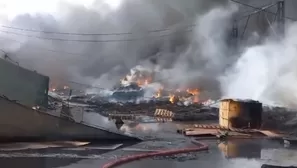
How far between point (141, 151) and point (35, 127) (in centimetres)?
289

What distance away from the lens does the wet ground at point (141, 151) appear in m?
8.81

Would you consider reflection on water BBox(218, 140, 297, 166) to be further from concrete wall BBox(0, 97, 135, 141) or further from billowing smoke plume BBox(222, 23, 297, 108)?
billowing smoke plume BBox(222, 23, 297, 108)

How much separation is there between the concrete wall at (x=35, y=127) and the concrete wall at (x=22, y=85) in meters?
2.09

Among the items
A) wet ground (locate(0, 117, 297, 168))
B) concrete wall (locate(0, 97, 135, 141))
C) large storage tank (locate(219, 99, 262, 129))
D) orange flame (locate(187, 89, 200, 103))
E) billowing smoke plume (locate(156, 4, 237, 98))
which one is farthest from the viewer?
billowing smoke plume (locate(156, 4, 237, 98))

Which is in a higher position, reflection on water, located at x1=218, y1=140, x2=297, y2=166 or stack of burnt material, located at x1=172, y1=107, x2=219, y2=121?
stack of burnt material, located at x1=172, y1=107, x2=219, y2=121

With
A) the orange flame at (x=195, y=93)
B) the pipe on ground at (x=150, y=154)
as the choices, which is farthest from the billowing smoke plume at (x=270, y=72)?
the pipe on ground at (x=150, y=154)

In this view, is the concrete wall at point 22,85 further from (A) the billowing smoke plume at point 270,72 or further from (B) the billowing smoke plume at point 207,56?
(B) the billowing smoke plume at point 207,56

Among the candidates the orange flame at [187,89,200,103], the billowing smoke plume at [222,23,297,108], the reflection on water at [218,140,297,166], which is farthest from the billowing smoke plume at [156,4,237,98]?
the reflection on water at [218,140,297,166]

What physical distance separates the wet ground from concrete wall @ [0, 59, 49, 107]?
287cm

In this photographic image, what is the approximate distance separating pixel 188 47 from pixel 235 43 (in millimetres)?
8374

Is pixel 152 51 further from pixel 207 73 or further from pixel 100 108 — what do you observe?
pixel 100 108

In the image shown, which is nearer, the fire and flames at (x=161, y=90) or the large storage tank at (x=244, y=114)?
the large storage tank at (x=244, y=114)

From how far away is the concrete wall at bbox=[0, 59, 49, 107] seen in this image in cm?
1276

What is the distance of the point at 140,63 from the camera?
136 feet
